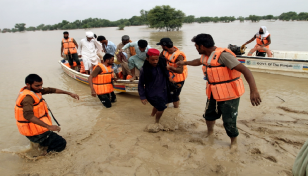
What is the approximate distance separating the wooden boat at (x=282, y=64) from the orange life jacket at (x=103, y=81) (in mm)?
6081

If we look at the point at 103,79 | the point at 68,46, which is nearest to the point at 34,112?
the point at 103,79

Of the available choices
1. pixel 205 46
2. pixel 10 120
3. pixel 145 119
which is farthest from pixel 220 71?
pixel 10 120

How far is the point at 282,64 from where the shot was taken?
7668mm

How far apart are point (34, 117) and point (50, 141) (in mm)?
622

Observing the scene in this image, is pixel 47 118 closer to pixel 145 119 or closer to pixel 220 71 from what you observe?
pixel 145 119

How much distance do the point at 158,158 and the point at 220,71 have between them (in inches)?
64.7

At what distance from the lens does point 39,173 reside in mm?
3057

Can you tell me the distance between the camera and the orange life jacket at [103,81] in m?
5.26

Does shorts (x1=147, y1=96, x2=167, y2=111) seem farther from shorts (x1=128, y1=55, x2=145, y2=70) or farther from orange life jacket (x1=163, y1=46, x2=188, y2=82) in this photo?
shorts (x1=128, y1=55, x2=145, y2=70)

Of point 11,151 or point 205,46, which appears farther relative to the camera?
point 11,151

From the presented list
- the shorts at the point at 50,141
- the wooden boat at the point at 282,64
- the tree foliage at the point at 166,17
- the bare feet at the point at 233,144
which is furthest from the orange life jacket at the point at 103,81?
the tree foliage at the point at 166,17

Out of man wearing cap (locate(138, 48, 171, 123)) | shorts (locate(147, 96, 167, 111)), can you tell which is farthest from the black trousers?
shorts (locate(147, 96, 167, 111))

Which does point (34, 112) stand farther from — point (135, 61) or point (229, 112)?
point (229, 112)

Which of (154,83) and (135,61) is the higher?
(135,61)
